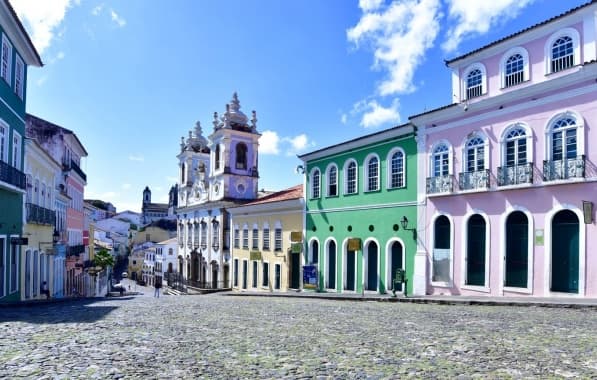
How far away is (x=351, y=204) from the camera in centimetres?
2086

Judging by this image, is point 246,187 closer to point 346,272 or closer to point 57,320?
point 346,272

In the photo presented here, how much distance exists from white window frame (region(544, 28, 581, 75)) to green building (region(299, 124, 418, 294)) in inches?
203

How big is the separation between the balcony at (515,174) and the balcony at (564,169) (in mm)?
469

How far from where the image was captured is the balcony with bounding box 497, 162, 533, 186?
45.8 ft

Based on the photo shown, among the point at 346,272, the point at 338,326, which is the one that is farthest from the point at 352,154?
the point at 338,326

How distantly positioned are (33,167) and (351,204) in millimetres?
13709

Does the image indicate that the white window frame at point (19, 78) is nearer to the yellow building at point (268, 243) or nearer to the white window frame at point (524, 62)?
the yellow building at point (268, 243)

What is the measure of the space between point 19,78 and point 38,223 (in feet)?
20.0

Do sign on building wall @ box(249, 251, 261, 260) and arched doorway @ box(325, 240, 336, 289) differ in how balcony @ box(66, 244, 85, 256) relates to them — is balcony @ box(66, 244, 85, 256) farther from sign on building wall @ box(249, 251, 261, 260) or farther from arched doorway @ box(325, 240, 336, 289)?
arched doorway @ box(325, 240, 336, 289)

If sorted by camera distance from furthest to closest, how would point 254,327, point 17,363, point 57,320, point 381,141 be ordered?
point 381,141, point 57,320, point 254,327, point 17,363

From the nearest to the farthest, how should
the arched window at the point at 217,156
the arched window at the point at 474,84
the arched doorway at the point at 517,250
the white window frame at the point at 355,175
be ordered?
the arched doorway at the point at 517,250
the arched window at the point at 474,84
the white window frame at the point at 355,175
the arched window at the point at 217,156

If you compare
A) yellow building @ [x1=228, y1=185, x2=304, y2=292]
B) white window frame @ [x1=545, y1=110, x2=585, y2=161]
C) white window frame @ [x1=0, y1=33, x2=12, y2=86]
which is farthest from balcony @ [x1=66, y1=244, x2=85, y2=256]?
white window frame @ [x1=545, y1=110, x2=585, y2=161]

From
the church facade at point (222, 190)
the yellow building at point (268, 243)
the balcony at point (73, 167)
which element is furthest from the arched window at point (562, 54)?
the balcony at point (73, 167)

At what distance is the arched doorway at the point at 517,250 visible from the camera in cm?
1418
